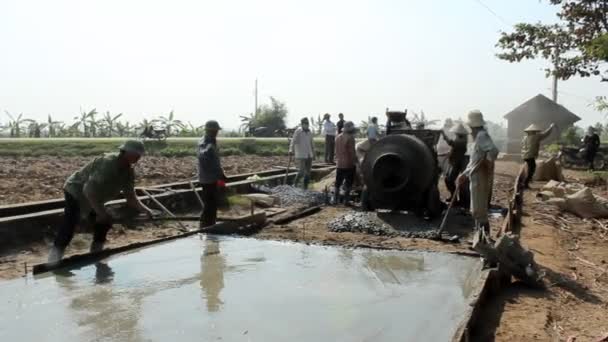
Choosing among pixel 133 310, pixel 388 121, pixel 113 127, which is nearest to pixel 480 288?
pixel 133 310

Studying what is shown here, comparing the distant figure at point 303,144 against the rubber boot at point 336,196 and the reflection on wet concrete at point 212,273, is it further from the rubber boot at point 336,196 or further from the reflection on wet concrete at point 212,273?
the reflection on wet concrete at point 212,273

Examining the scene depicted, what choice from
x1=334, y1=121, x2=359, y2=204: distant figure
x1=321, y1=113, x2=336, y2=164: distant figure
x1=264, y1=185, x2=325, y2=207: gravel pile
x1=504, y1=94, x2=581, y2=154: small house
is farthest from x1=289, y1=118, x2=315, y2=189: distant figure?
x1=504, y1=94, x2=581, y2=154: small house

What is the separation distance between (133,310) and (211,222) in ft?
11.3

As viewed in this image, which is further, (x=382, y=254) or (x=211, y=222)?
(x=211, y=222)

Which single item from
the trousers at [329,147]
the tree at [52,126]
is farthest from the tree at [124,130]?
the trousers at [329,147]

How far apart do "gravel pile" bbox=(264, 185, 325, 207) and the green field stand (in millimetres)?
11181

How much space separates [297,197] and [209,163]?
3.34 metres

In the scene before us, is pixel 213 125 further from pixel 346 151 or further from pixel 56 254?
pixel 346 151

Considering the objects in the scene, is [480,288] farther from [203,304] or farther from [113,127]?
[113,127]

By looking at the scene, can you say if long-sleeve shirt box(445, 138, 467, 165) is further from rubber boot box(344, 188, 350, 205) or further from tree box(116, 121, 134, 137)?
tree box(116, 121, 134, 137)

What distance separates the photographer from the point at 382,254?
20.5ft

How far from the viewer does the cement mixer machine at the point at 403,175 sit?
8289mm

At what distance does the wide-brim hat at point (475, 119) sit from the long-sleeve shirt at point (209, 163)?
123 inches

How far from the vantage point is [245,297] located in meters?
4.63
